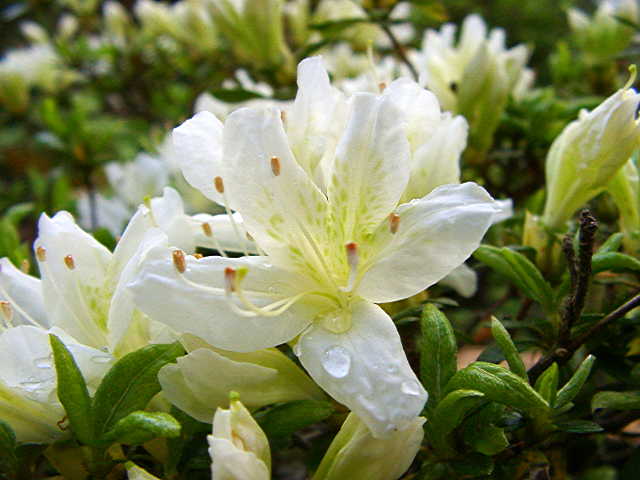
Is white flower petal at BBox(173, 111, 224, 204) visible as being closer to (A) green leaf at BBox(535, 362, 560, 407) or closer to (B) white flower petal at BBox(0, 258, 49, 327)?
(B) white flower petal at BBox(0, 258, 49, 327)

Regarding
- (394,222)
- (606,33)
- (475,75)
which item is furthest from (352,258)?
(606,33)

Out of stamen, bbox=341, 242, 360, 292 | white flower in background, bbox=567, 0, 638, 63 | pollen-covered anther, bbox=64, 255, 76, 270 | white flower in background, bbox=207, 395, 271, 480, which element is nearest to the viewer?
white flower in background, bbox=207, 395, 271, 480

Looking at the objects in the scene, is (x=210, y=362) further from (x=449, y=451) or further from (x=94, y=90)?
(x=94, y=90)

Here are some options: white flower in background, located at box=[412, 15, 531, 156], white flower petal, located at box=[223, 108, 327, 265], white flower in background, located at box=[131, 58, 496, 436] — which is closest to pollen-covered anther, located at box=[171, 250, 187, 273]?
white flower in background, located at box=[131, 58, 496, 436]

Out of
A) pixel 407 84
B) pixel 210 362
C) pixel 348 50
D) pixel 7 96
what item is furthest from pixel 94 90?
pixel 210 362

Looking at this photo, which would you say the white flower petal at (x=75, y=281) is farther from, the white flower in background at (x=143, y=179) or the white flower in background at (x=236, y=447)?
the white flower in background at (x=143, y=179)

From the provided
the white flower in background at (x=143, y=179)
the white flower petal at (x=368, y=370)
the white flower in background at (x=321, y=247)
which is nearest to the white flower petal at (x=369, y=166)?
the white flower in background at (x=321, y=247)

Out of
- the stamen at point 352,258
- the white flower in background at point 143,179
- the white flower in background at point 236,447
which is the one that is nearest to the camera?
the white flower in background at point 236,447

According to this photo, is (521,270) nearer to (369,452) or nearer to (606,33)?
(369,452)
